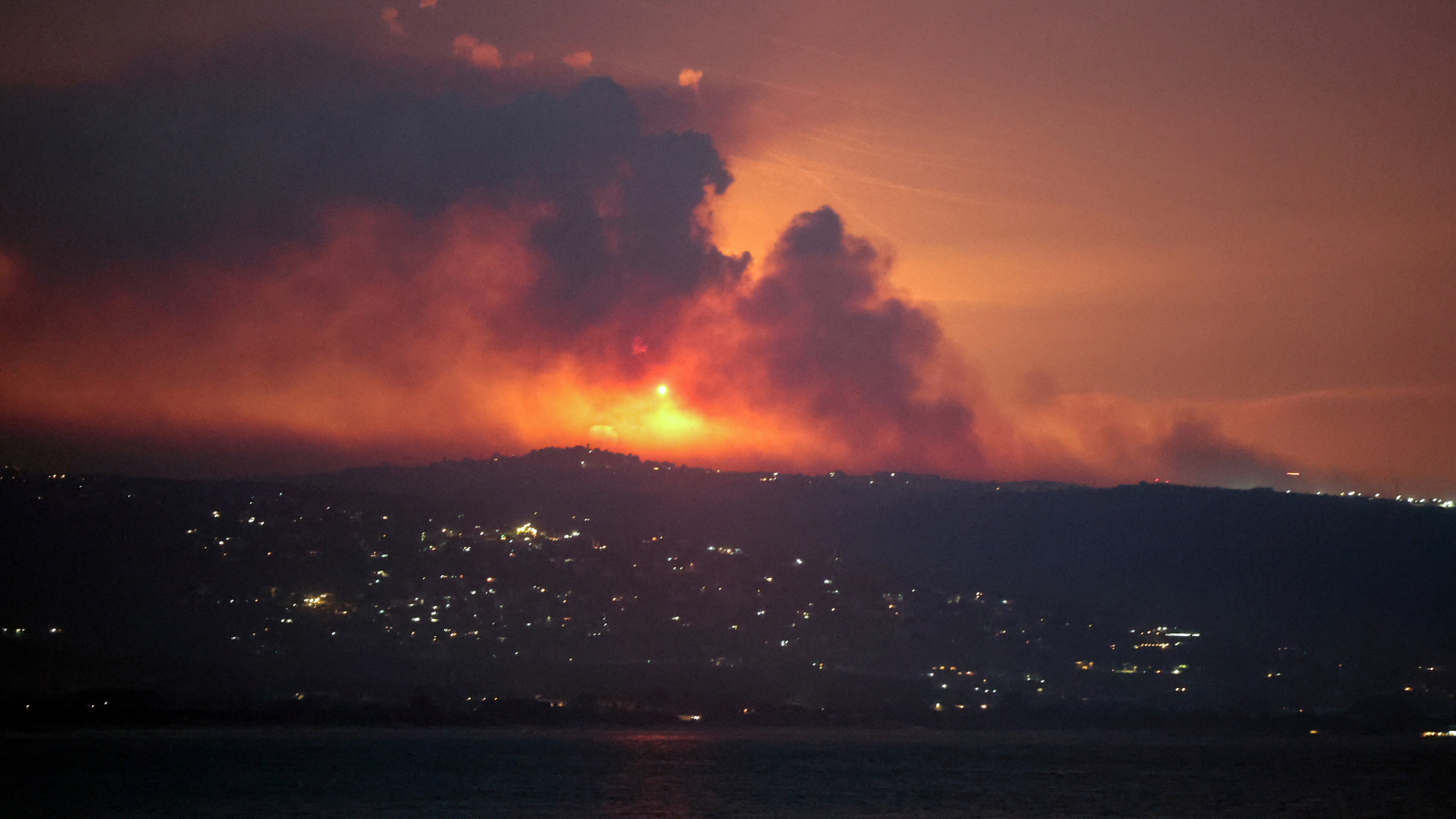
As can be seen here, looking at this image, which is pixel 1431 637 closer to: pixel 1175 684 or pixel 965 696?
pixel 1175 684

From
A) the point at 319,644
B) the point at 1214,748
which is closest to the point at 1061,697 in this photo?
the point at 1214,748

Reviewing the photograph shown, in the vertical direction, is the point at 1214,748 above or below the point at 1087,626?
below

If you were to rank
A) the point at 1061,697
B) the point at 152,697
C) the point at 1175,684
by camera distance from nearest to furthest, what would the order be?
the point at 152,697
the point at 1061,697
the point at 1175,684

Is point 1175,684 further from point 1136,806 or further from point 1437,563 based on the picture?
point 1136,806

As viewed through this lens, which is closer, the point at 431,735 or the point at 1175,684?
the point at 431,735

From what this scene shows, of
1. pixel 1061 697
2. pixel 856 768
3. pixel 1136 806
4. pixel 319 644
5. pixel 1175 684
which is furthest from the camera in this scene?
pixel 1175 684

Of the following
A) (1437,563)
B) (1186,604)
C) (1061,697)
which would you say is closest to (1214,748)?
(1061,697)
